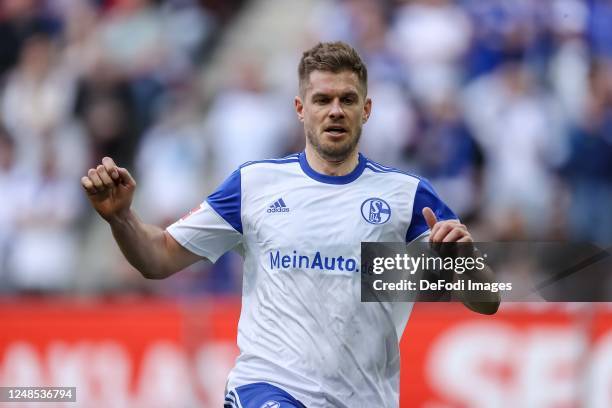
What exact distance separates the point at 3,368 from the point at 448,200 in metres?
4.55

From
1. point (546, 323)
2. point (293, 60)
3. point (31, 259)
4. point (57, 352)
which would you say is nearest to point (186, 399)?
point (57, 352)

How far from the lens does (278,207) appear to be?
20.0 feet

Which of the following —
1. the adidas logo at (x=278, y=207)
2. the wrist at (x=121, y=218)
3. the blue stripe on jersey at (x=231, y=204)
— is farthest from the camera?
the blue stripe on jersey at (x=231, y=204)

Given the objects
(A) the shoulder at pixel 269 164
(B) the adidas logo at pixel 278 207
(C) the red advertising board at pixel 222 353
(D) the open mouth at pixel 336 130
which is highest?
(D) the open mouth at pixel 336 130

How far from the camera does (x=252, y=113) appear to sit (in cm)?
1298

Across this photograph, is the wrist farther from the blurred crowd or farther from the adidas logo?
the blurred crowd

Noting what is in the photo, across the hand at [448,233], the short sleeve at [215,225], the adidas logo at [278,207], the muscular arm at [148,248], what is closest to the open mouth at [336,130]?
the adidas logo at [278,207]

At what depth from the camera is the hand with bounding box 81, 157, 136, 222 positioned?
5.81m

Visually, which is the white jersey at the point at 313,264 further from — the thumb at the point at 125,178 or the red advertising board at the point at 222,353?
the red advertising board at the point at 222,353

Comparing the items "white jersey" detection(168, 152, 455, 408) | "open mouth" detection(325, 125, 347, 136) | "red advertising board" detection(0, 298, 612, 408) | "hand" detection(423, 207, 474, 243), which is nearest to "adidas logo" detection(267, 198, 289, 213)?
"white jersey" detection(168, 152, 455, 408)

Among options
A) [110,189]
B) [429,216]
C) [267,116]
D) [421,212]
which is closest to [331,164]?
[421,212]

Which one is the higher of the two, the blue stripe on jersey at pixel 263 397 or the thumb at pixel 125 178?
the thumb at pixel 125 178

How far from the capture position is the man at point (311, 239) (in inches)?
229

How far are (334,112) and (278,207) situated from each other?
555mm
